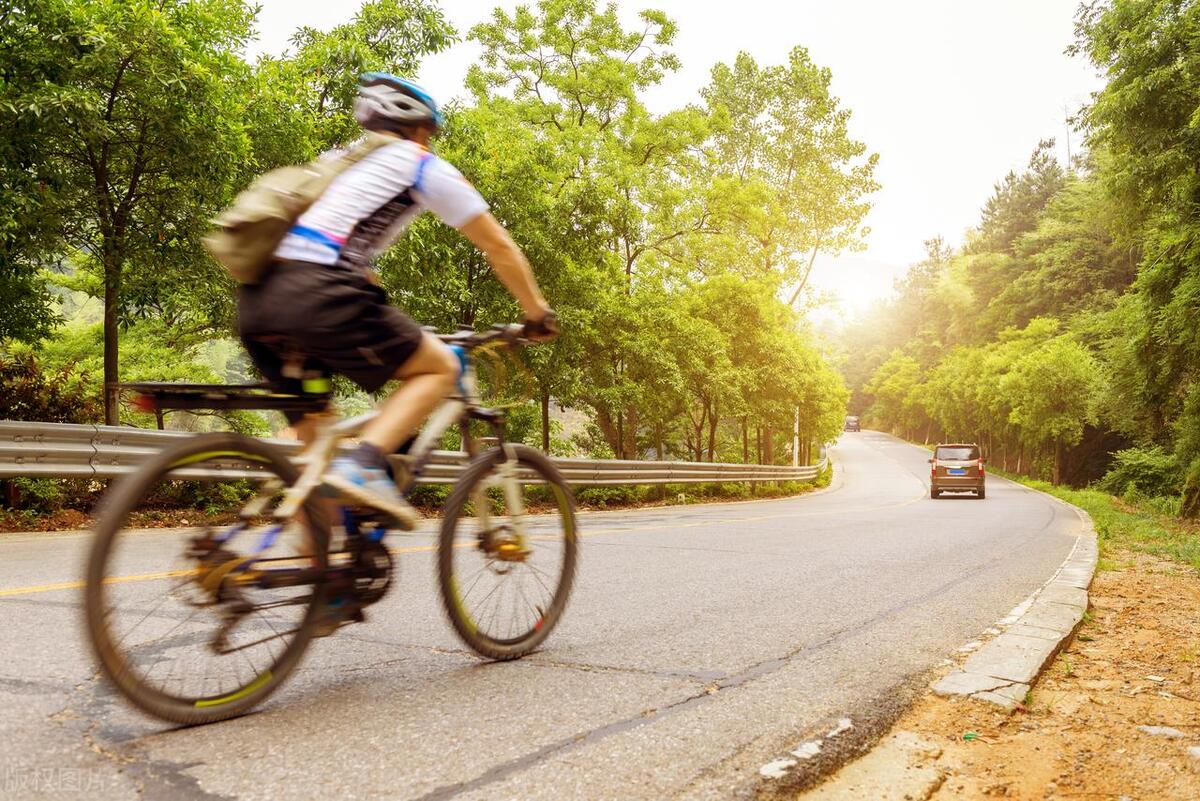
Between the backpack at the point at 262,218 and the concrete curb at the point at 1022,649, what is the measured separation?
9.26 ft

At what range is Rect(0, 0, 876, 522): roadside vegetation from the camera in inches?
377

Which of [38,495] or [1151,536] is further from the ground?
[38,495]

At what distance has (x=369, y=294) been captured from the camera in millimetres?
2592

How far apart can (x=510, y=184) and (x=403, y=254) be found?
4041 millimetres

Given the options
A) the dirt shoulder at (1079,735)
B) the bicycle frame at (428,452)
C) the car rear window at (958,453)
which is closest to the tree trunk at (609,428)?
the car rear window at (958,453)

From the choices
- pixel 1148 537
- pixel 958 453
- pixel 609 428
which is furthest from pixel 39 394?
pixel 958 453

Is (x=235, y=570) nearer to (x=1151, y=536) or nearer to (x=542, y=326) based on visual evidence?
(x=542, y=326)

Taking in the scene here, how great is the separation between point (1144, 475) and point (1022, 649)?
37.0 meters

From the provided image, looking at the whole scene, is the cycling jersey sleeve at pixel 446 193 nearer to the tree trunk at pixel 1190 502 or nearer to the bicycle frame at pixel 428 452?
the bicycle frame at pixel 428 452

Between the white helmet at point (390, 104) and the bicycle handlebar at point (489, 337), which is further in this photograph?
the bicycle handlebar at point (489, 337)

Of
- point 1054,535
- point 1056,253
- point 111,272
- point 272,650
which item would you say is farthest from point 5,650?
point 1056,253

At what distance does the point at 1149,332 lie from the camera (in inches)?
688

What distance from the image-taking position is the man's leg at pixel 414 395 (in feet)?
8.89

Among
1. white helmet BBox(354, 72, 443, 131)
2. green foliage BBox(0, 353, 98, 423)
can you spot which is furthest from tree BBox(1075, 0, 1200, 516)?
green foliage BBox(0, 353, 98, 423)
